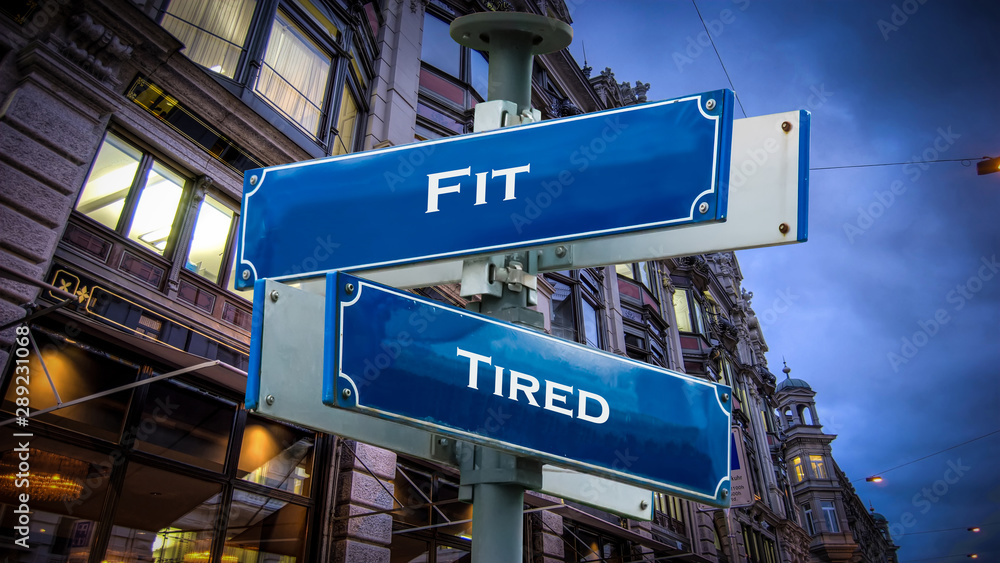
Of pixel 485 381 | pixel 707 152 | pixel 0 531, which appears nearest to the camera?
pixel 485 381

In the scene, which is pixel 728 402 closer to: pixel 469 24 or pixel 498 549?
pixel 498 549

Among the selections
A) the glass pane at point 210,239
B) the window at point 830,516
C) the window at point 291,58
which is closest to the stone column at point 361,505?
the glass pane at point 210,239

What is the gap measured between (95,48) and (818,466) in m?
63.0

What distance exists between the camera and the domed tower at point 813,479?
174 ft

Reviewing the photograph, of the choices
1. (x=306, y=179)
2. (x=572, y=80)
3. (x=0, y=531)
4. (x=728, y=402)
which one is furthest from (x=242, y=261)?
(x=572, y=80)

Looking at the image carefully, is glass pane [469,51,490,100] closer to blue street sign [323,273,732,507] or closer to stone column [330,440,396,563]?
stone column [330,440,396,563]

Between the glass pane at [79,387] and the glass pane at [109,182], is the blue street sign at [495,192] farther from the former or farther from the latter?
the glass pane at [109,182]

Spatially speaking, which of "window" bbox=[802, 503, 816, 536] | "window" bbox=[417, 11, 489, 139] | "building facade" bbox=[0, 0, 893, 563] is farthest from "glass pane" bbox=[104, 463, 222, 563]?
"window" bbox=[802, 503, 816, 536]

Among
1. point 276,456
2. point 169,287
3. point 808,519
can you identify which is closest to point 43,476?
point 169,287

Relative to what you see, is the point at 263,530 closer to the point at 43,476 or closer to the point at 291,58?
the point at 43,476

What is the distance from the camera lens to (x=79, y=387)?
22.4ft

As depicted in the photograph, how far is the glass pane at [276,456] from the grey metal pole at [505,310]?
22.9ft

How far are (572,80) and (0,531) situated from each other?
21.3 m

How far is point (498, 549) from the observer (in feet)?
6.36
